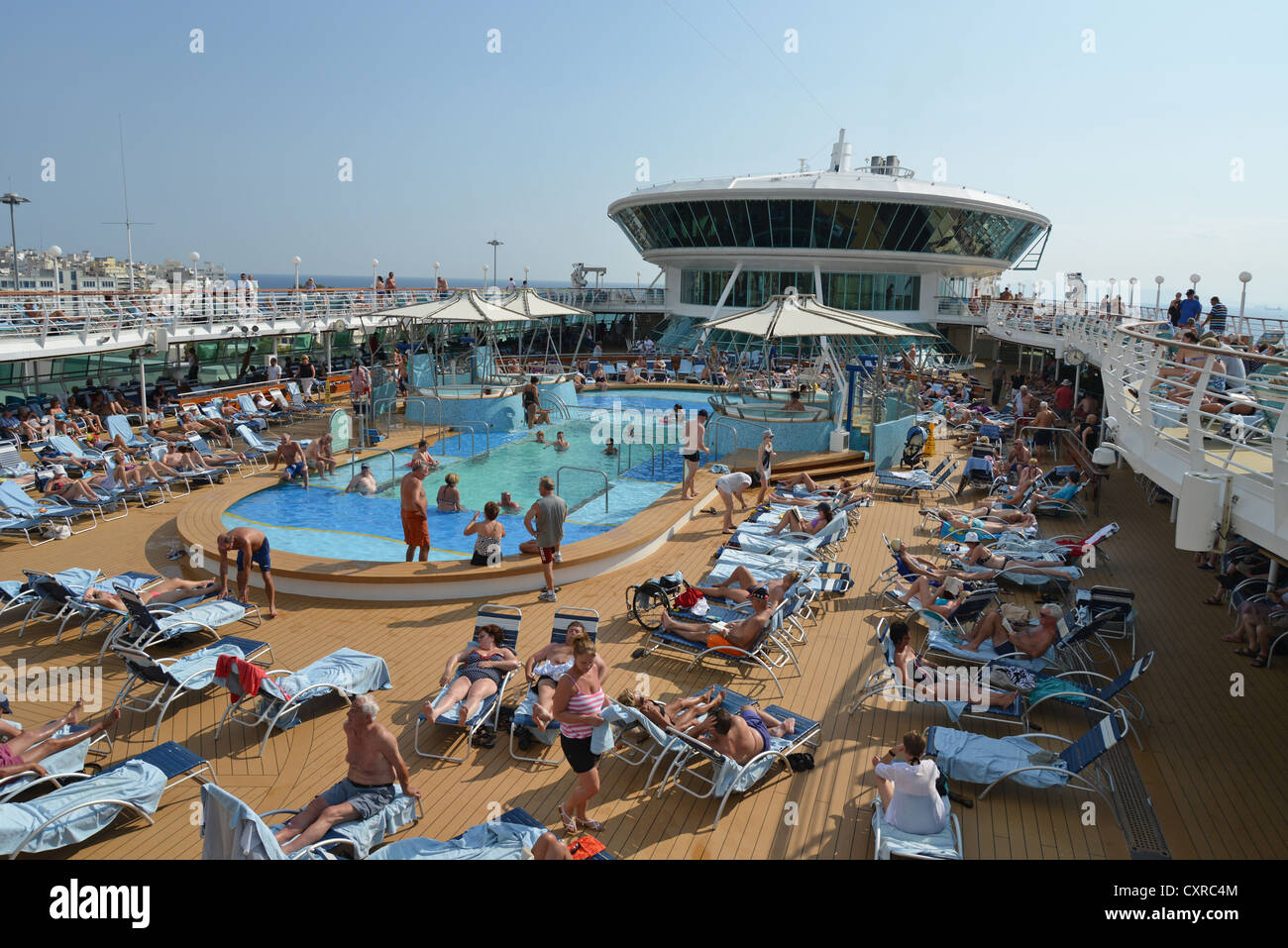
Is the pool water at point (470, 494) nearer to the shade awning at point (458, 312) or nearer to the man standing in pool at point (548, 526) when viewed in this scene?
the man standing in pool at point (548, 526)

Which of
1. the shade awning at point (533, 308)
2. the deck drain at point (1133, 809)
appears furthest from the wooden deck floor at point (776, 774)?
the shade awning at point (533, 308)

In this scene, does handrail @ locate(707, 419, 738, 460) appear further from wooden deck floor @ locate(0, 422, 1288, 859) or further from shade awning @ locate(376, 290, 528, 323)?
wooden deck floor @ locate(0, 422, 1288, 859)

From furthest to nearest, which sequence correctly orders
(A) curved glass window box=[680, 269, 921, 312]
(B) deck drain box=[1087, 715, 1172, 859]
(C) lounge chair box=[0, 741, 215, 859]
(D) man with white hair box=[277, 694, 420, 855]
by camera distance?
1. (A) curved glass window box=[680, 269, 921, 312]
2. (B) deck drain box=[1087, 715, 1172, 859]
3. (D) man with white hair box=[277, 694, 420, 855]
4. (C) lounge chair box=[0, 741, 215, 859]

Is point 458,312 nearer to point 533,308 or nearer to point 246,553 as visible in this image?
point 533,308

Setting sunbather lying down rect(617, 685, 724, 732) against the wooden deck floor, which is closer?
the wooden deck floor

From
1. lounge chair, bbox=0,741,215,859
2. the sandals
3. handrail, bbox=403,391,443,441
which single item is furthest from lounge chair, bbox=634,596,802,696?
handrail, bbox=403,391,443,441
